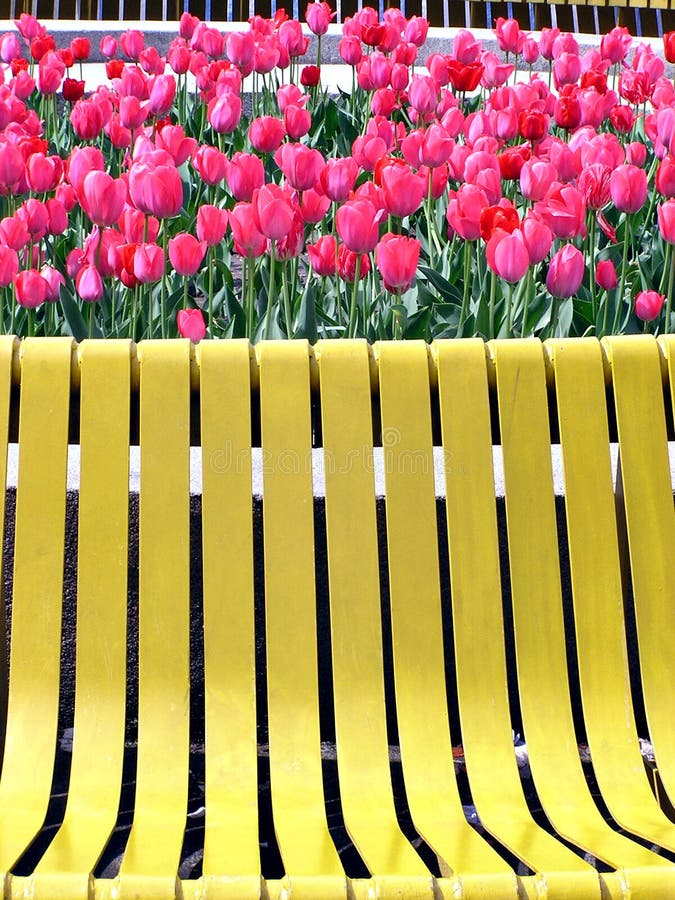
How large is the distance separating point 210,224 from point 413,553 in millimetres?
867

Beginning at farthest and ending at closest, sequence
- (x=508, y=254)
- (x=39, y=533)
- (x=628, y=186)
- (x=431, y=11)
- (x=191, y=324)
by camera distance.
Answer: (x=431, y=11)
(x=628, y=186)
(x=191, y=324)
(x=508, y=254)
(x=39, y=533)

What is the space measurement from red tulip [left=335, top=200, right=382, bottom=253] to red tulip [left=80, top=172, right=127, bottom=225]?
1.41ft

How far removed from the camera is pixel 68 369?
182 cm

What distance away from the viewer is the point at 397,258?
2158 millimetres

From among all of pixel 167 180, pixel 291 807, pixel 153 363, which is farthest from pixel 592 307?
pixel 291 807

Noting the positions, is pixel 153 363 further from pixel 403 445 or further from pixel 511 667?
pixel 511 667

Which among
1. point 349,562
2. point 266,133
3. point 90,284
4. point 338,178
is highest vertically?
point 266,133

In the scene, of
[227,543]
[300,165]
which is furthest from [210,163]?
[227,543]

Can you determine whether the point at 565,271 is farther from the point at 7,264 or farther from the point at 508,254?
the point at 7,264

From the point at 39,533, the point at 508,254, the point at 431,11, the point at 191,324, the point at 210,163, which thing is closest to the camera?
the point at 39,533

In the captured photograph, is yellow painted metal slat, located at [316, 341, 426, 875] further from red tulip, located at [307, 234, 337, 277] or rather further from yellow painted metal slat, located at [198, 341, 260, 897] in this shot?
red tulip, located at [307, 234, 337, 277]

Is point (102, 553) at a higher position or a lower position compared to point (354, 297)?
lower

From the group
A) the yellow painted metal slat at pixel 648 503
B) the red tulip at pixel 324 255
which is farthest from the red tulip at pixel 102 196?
the yellow painted metal slat at pixel 648 503

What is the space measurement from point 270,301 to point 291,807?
1.11 meters
